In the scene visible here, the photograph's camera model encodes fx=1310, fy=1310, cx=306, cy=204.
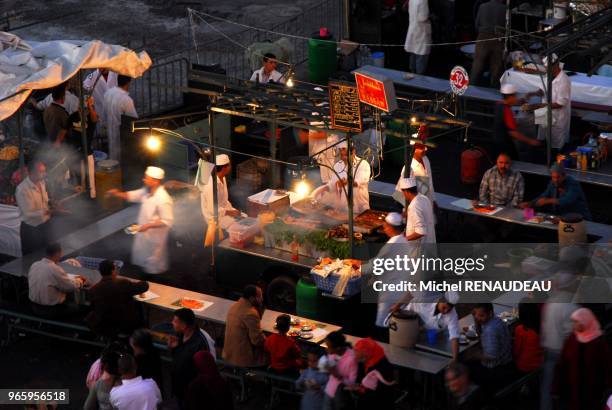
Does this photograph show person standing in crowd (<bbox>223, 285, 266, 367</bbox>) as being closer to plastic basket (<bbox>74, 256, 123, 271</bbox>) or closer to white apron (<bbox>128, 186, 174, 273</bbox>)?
white apron (<bbox>128, 186, 174, 273</bbox>)

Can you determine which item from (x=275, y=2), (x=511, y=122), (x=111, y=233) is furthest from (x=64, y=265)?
(x=275, y=2)

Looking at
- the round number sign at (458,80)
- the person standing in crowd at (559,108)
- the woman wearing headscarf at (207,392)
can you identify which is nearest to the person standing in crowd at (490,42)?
the person standing in crowd at (559,108)

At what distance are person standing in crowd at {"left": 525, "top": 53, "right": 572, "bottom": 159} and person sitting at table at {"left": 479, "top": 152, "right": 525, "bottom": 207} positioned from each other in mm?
2613

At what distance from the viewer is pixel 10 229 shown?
59.1 ft

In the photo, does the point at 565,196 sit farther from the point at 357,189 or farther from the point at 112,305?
the point at 112,305

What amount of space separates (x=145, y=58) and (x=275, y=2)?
1337 cm

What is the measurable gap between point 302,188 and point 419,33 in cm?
824

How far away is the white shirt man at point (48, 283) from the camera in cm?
1580

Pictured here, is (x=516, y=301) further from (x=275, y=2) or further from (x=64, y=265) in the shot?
(x=275, y=2)

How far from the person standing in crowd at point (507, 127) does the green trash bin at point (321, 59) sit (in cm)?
523

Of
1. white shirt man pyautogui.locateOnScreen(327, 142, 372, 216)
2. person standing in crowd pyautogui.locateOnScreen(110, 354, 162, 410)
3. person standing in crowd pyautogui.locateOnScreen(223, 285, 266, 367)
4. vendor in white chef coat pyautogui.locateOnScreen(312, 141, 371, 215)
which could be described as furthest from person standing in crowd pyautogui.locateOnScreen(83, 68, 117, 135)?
person standing in crowd pyautogui.locateOnScreen(110, 354, 162, 410)

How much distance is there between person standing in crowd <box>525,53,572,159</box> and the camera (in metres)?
20.3

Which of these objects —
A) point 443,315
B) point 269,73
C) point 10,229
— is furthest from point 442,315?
point 269,73

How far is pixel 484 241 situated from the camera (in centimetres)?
1808
